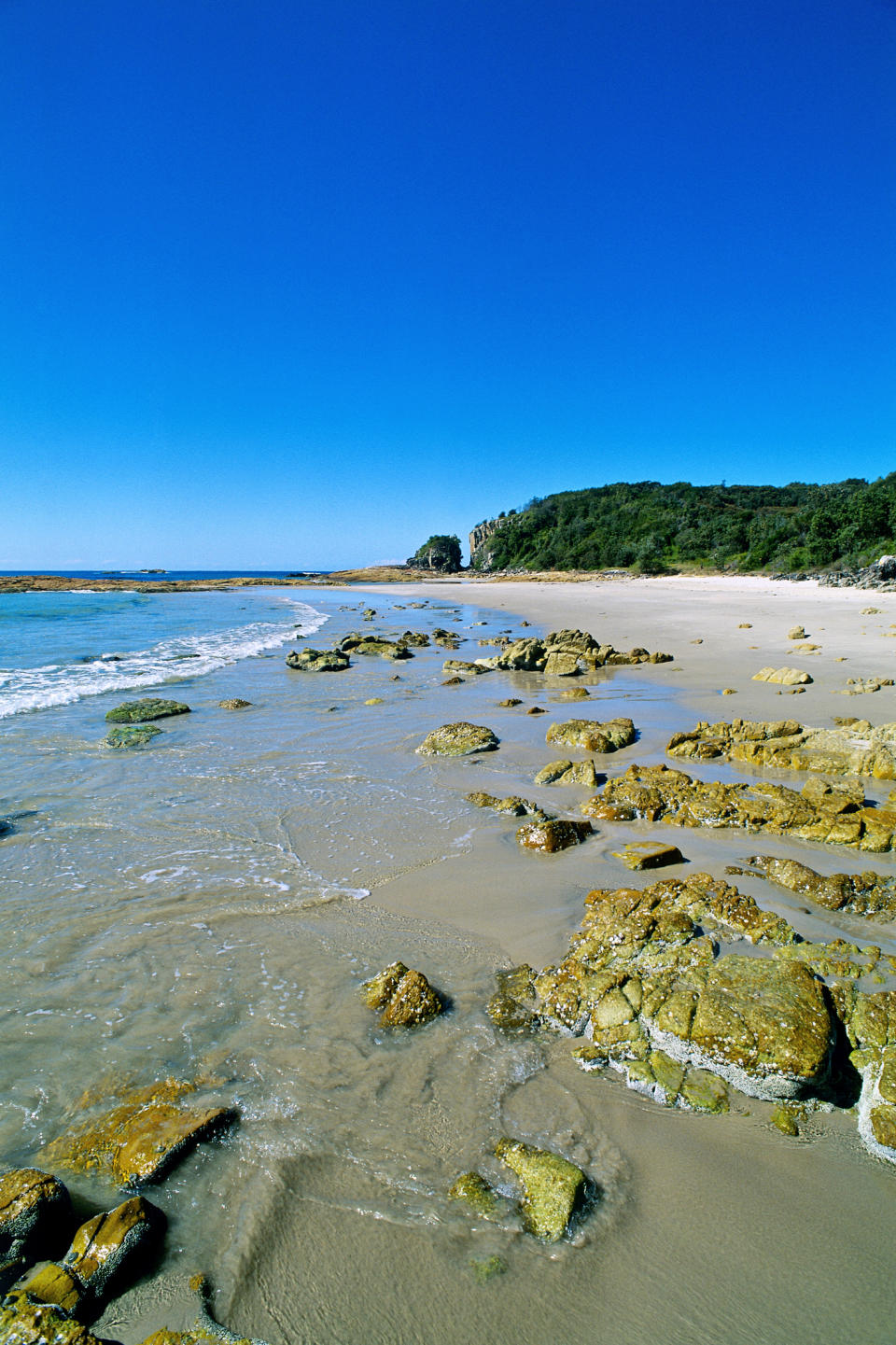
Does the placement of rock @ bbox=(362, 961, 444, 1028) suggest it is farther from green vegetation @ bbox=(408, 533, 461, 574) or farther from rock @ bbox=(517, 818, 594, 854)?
green vegetation @ bbox=(408, 533, 461, 574)

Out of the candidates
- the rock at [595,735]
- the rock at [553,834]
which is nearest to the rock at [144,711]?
the rock at [595,735]

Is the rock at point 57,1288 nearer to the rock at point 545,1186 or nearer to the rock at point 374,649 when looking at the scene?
the rock at point 545,1186

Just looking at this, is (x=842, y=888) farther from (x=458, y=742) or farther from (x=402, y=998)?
(x=458, y=742)

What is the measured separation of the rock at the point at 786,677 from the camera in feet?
34.7

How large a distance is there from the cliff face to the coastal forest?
343 millimetres

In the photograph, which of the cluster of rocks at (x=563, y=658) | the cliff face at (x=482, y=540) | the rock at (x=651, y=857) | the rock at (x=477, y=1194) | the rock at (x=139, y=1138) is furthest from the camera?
the cliff face at (x=482, y=540)

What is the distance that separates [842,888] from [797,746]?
3.37 meters

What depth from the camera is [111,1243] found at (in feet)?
7.06

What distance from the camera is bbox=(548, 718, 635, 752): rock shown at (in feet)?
25.7

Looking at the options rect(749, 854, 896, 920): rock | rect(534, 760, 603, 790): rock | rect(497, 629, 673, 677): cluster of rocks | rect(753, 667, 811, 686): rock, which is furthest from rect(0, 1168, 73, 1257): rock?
rect(497, 629, 673, 677): cluster of rocks

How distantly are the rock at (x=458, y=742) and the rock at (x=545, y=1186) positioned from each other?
5633mm

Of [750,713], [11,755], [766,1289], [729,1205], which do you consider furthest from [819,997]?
[11,755]

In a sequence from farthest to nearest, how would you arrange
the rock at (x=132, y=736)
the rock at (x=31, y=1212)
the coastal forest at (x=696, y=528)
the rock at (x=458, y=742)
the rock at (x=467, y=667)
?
the coastal forest at (x=696, y=528) → the rock at (x=467, y=667) → the rock at (x=132, y=736) → the rock at (x=458, y=742) → the rock at (x=31, y=1212)

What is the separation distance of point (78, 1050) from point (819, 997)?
152 inches
